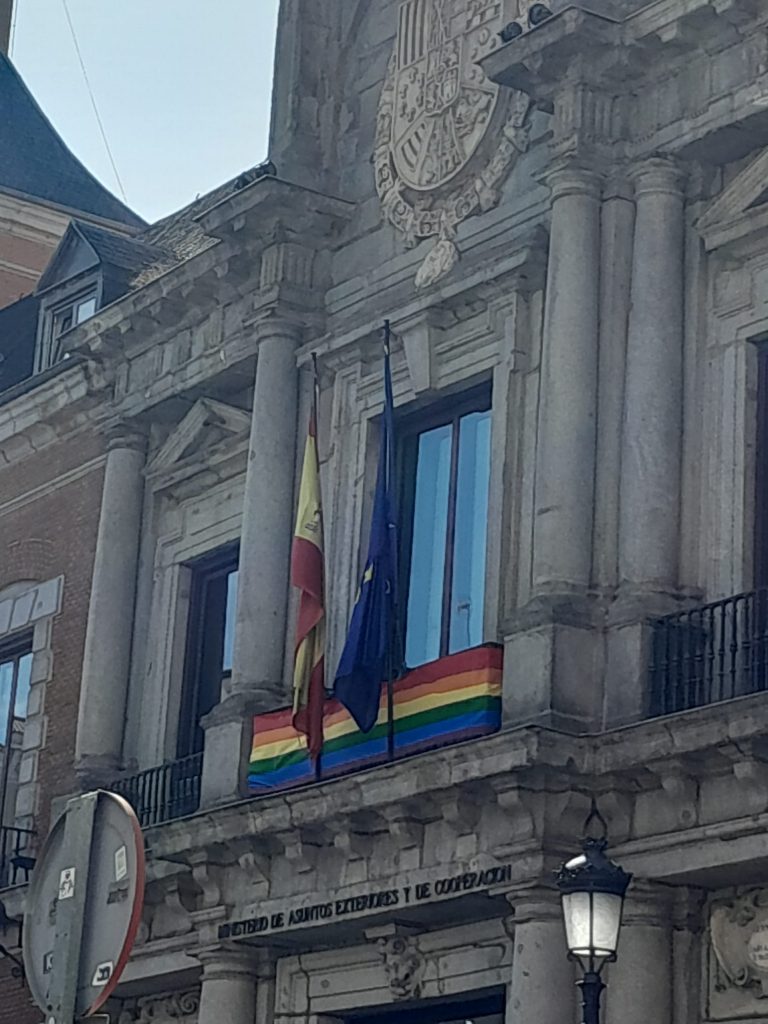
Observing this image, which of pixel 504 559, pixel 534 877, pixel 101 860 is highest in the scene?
pixel 504 559

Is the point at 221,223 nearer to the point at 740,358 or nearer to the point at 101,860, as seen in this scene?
the point at 740,358

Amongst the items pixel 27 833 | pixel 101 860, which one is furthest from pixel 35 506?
pixel 101 860

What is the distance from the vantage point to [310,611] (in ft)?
55.5

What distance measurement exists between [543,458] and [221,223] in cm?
495

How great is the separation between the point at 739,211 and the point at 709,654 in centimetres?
310

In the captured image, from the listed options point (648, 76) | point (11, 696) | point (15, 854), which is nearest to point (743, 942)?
point (648, 76)

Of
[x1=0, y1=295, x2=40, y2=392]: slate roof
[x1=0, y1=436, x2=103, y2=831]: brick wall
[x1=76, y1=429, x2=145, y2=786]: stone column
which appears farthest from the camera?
[x1=0, y1=295, x2=40, y2=392]: slate roof

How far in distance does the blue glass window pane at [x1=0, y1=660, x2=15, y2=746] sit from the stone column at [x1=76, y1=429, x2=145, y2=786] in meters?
2.36

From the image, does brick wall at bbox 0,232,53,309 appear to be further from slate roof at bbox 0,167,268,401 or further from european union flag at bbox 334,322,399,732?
european union flag at bbox 334,322,399,732

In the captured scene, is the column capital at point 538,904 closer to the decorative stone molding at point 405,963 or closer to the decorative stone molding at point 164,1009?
the decorative stone molding at point 405,963

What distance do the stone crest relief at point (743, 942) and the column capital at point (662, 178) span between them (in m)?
4.87

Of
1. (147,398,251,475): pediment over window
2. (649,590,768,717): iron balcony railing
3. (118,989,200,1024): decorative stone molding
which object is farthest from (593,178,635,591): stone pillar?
(118,989,200,1024): decorative stone molding

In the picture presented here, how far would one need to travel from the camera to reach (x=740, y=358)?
15.5 metres

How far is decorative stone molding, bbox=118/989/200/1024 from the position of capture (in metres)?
18.8
